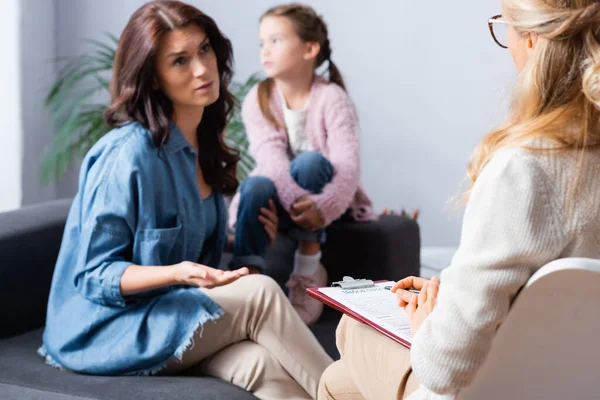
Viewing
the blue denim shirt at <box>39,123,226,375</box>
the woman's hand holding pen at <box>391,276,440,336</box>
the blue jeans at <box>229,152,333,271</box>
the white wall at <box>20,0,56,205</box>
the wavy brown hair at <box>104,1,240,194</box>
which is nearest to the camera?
the woman's hand holding pen at <box>391,276,440,336</box>

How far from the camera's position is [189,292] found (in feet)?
5.73

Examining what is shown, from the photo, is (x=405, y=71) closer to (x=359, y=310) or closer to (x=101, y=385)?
(x=101, y=385)

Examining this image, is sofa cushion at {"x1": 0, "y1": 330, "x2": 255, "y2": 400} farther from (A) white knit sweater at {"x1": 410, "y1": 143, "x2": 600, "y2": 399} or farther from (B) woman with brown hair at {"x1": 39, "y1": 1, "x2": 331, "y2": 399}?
(A) white knit sweater at {"x1": 410, "y1": 143, "x2": 600, "y2": 399}

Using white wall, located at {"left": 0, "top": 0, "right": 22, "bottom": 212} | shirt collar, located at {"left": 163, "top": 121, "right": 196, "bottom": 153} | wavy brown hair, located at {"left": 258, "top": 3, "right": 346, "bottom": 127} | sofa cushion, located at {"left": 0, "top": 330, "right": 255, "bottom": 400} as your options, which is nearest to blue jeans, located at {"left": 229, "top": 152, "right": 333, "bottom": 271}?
wavy brown hair, located at {"left": 258, "top": 3, "right": 346, "bottom": 127}

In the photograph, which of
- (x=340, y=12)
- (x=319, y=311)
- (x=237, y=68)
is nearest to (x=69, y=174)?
(x=237, y=68)

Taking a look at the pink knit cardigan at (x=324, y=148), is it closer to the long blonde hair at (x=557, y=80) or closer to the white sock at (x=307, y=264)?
the white sock at (x=307, y=264)

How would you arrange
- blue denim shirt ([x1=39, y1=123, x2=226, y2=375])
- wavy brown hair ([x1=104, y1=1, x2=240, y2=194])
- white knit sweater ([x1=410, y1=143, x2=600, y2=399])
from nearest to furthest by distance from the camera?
white knit sweater ([x1=410, y1=143, x2=600, y2=399]) → blue denim shirt ([x1=39, y1=123, x2=226, y2=375]) → wavy brown hair ([x1=104, y1=1, x2=240, y2=194])

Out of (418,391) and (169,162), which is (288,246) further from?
(418,391)

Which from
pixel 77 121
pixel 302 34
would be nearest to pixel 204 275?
pixel 302 34

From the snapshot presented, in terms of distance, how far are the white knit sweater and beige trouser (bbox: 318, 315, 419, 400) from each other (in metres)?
0.17

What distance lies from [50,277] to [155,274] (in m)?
0.56

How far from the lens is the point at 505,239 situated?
932 mm

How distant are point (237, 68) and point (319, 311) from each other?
1635 millimetres

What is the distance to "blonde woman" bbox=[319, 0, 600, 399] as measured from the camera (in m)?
0.93
